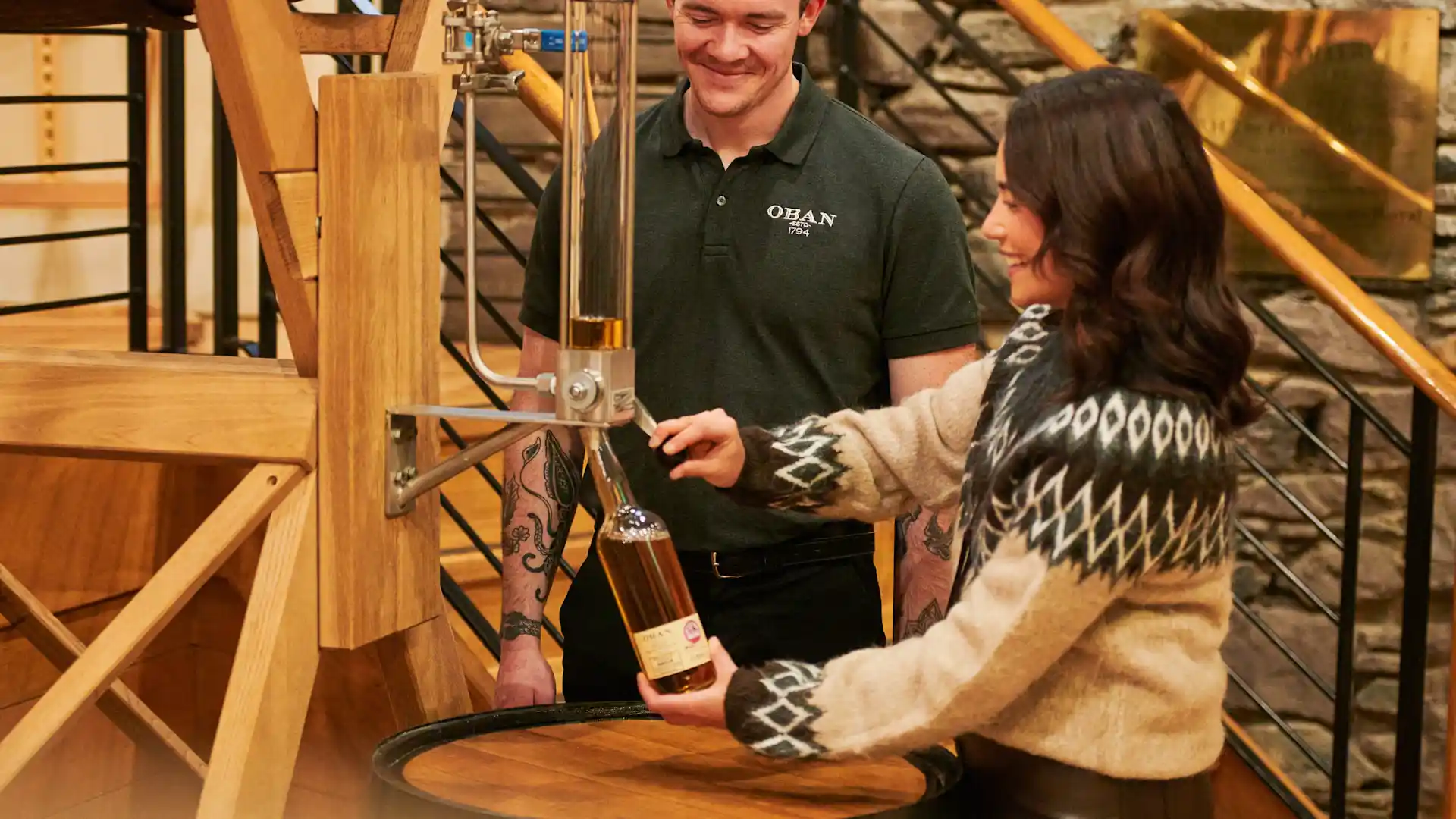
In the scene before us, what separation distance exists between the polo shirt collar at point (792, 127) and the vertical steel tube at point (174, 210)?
4.80 ft

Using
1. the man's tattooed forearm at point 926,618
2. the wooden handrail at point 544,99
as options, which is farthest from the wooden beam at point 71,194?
the man's tattooed forearm at point 926,618

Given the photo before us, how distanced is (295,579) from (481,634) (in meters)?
1.10

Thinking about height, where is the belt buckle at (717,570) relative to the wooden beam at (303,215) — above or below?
below

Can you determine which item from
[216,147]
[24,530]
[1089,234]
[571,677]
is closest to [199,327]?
[216,147]

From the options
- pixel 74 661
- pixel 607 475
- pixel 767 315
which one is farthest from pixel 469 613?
pixel 607 475

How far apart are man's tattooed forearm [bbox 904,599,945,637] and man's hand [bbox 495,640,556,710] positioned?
395 millimetres

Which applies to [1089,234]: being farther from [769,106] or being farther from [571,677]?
[571,677]

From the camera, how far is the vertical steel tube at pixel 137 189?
3139mm

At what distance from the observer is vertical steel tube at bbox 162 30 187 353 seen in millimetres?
3070

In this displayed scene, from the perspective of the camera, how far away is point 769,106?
6.11 ft

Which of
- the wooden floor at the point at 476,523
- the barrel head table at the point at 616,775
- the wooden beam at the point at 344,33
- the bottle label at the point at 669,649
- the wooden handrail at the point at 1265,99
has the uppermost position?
the wooden beam at the point at 344,33

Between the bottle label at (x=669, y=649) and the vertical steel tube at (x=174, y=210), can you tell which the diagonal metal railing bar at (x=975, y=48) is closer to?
the vertical steel tube at (x=174, y=210)

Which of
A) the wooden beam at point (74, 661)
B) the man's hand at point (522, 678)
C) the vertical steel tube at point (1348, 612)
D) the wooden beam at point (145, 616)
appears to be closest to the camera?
the wooden beam at point (145, 616)

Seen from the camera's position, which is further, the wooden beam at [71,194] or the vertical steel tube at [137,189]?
the wooden beam at [71,194]
